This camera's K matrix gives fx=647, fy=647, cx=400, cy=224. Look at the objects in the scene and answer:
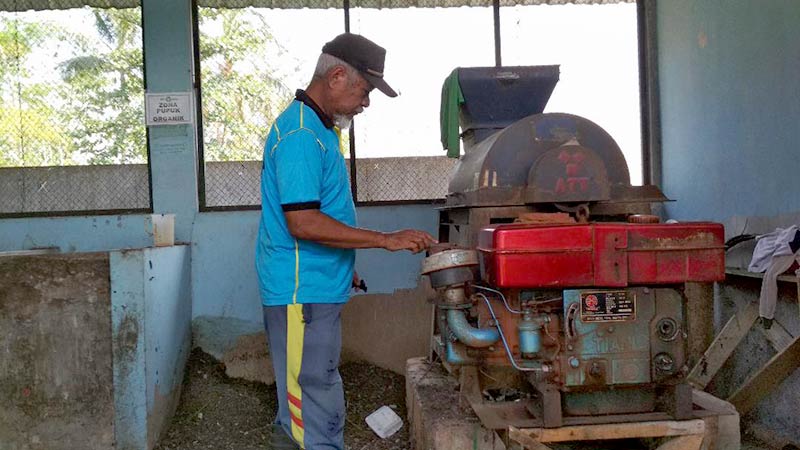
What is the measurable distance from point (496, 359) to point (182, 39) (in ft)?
10.3

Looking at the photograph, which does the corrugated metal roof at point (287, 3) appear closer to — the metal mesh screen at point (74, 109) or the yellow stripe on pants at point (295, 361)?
the metal mesh screen at point (74, 109)

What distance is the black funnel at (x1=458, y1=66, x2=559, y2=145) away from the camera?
342 centimetres

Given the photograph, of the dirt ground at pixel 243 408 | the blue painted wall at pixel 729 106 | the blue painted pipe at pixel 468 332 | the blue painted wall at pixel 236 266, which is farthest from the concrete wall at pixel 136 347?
the blue painted wall at pixel 729 106

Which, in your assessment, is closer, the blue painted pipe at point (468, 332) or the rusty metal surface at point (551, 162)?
the blue painted pipe at point (468, 332)

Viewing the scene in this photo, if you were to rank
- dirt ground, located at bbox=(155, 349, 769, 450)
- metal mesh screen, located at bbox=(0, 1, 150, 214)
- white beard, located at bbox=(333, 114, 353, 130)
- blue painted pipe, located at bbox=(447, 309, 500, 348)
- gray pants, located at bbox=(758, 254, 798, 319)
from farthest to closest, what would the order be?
metal mesh screen, located at bbox=(0, 1, 150, 214)
dirt ground, located at bbox=(155, 349, 769, 450)
gray pants, located at bbox=(758, 254, 798, 319)
white beard, located at bbox=(333, 114, 353, 130)
blue painted pipe, located at bbox=(447, 309, 500, 348)

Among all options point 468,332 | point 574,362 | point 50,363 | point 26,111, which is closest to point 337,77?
point 468,332

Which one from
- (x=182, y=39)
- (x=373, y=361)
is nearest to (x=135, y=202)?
(x=182, y=39)

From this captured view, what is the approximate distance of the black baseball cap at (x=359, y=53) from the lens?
88.4 inches

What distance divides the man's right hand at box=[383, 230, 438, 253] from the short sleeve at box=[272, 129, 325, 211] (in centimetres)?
28

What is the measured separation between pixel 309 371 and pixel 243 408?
1.98m

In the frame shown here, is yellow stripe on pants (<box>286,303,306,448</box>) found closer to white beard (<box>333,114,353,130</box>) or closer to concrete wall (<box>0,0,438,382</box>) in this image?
white beard (<box>333,114,353,130</box>)

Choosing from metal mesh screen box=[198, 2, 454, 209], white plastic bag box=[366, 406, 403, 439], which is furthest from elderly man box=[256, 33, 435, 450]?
metal mesh screen box=[198, 2, 454, 209]

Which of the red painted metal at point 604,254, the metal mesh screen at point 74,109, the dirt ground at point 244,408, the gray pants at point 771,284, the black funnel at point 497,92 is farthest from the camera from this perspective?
the metal mesh screen at point 74,109

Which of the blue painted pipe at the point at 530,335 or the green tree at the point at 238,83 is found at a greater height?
the green tree at the point at 238,83
